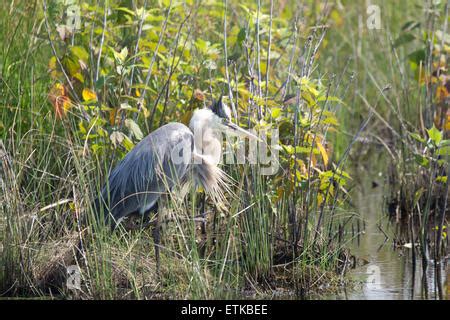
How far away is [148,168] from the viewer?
524 centimetres

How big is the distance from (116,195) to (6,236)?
89 cm

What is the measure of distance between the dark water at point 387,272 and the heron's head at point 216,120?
3.46 feet

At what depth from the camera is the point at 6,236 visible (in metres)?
4.59

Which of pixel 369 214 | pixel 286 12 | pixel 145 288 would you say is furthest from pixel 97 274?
pixel 286 12

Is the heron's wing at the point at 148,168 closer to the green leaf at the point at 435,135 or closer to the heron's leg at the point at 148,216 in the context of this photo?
the heron's leg at the point at 148,216

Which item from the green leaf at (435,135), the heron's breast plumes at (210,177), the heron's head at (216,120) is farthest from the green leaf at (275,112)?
the green leaf at (435,135)

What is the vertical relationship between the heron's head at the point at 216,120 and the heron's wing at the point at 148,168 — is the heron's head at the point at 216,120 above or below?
above

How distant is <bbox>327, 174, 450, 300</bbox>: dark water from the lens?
15.0 ft

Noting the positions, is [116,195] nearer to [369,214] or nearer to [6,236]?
[6,236]

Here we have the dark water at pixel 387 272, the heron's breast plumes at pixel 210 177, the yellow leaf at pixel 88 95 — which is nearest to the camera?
the dark water at pixel 387 272

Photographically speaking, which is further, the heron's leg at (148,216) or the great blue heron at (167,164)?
the heron's leg at (148,216)

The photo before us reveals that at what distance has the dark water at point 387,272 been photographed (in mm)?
4578

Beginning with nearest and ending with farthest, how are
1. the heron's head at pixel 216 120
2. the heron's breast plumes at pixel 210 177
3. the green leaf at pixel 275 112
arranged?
the green leaf at pixel 275 112
the heron's head at pixel 216 120
the heron's breast plumes at pixel 210 177

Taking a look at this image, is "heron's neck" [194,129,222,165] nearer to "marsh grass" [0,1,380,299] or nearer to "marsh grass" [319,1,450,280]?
"marsh grass" [0,1,380,299]
